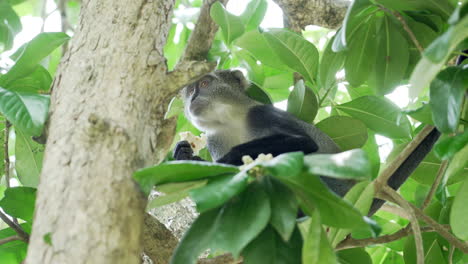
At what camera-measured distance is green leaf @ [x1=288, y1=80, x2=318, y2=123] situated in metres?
3.58

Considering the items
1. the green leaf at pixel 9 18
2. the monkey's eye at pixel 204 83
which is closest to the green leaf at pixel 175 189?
the green leaf at pixel 9 18

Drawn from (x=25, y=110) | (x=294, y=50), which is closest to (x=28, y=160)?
(x=25, y=110)

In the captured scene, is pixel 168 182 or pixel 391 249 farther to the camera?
pixel 391 249

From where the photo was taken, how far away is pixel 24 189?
8.57ft

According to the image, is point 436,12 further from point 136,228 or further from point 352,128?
point 136,228

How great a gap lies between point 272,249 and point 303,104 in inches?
71.2

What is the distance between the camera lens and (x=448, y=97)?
6.81 feet

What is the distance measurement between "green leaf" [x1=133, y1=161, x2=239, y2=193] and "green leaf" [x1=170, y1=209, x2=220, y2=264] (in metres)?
0.18

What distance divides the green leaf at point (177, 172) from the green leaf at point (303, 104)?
1789 millimetres

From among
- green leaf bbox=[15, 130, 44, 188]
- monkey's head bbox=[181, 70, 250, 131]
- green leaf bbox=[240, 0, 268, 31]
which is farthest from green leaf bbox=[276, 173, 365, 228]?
monkey's head bbox=[181, 70, 250, 131]

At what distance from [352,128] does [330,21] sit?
1.45 metres

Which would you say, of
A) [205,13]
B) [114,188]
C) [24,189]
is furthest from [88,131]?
[205,13]

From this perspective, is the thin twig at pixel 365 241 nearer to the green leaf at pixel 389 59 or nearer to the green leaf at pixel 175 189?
the green leaf at pixel 389 59

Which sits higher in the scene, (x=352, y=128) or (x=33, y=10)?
(x=33, y=10)
